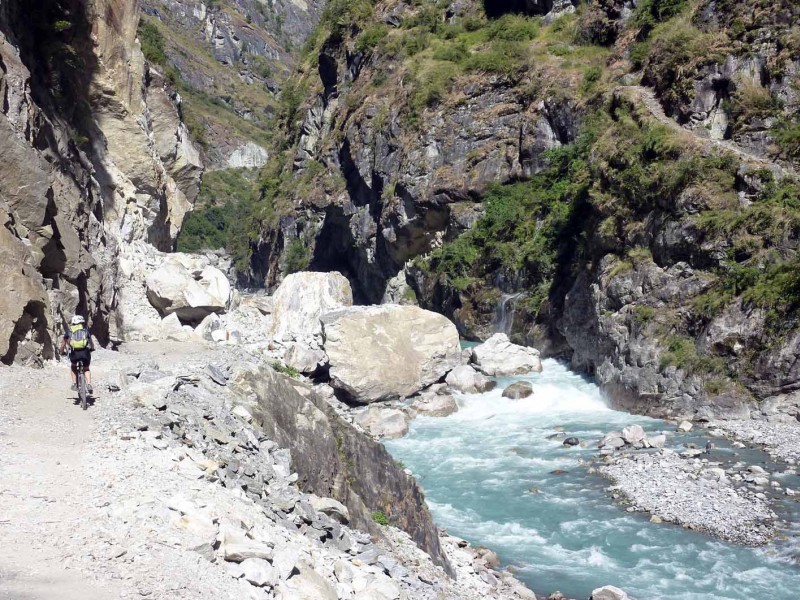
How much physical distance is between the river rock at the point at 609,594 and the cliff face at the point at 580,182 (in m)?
10.2

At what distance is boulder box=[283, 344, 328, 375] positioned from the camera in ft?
71.1

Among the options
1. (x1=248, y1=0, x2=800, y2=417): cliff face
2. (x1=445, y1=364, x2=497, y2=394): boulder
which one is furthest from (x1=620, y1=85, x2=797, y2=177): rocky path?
(x1=445, y1=364, x2=497, y2=394): boulder

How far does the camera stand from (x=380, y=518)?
9133mm

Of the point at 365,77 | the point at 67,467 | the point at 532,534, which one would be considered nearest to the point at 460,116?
the point at 365,77

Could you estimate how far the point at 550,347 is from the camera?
2684 cm

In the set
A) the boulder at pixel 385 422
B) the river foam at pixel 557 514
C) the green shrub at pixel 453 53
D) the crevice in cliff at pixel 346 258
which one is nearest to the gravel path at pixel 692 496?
the river foam at pixel 557 514

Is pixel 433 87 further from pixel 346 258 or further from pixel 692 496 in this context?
pixel 692 496

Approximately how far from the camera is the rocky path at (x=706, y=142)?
64.9 ft

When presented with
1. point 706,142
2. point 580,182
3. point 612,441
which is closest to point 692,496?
point 612,441

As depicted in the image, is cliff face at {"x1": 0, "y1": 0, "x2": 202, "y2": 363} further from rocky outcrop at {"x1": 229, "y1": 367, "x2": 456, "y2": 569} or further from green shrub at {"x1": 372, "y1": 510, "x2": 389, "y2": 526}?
green shrub at {"x1": 372, "y1": 510, "x2": 389, "y2": 526}

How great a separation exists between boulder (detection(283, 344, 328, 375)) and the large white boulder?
2.73 feet

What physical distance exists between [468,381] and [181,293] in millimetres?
9879

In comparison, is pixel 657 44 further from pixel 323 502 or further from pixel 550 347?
pixel 323 502

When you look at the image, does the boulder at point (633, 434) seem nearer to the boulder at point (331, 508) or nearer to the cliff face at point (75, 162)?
the boulder at point (331, 508)
